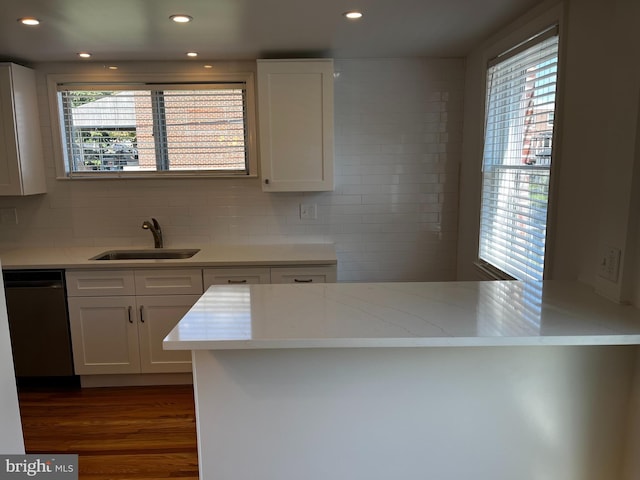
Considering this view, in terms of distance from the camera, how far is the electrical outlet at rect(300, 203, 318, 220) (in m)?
3.46

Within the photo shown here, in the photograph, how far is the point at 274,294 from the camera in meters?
1.85

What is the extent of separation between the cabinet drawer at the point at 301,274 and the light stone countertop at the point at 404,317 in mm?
1033

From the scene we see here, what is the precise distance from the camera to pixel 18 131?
309 centimetres

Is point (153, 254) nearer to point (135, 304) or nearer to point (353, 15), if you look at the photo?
point (135, 304)

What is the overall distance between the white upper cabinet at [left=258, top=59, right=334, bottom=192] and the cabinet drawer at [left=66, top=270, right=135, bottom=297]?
111cm

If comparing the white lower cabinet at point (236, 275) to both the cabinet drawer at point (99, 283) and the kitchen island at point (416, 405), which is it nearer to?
the cabinet drawer at point (99, 283)

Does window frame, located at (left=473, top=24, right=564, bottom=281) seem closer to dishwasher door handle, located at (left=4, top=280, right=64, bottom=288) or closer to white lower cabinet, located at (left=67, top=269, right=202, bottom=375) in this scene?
white lower cabinet, located at (left=67, top=269, right=202, bottom=375)

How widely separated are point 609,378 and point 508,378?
0.34 metres

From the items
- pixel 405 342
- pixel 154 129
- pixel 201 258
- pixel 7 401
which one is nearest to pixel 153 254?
pixel 201 258

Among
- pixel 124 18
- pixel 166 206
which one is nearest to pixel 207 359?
pixel 124 18

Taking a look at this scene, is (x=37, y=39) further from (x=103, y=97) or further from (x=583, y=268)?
(x=583, y=268)

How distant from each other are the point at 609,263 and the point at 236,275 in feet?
6.87

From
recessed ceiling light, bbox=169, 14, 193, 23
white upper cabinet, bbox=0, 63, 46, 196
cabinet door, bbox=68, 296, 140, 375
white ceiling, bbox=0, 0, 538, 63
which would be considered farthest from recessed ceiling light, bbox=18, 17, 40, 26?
cabinet door, bbox=68, 296, 140, 375

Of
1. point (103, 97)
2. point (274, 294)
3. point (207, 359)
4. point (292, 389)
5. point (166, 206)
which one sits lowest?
point (292, 389)
